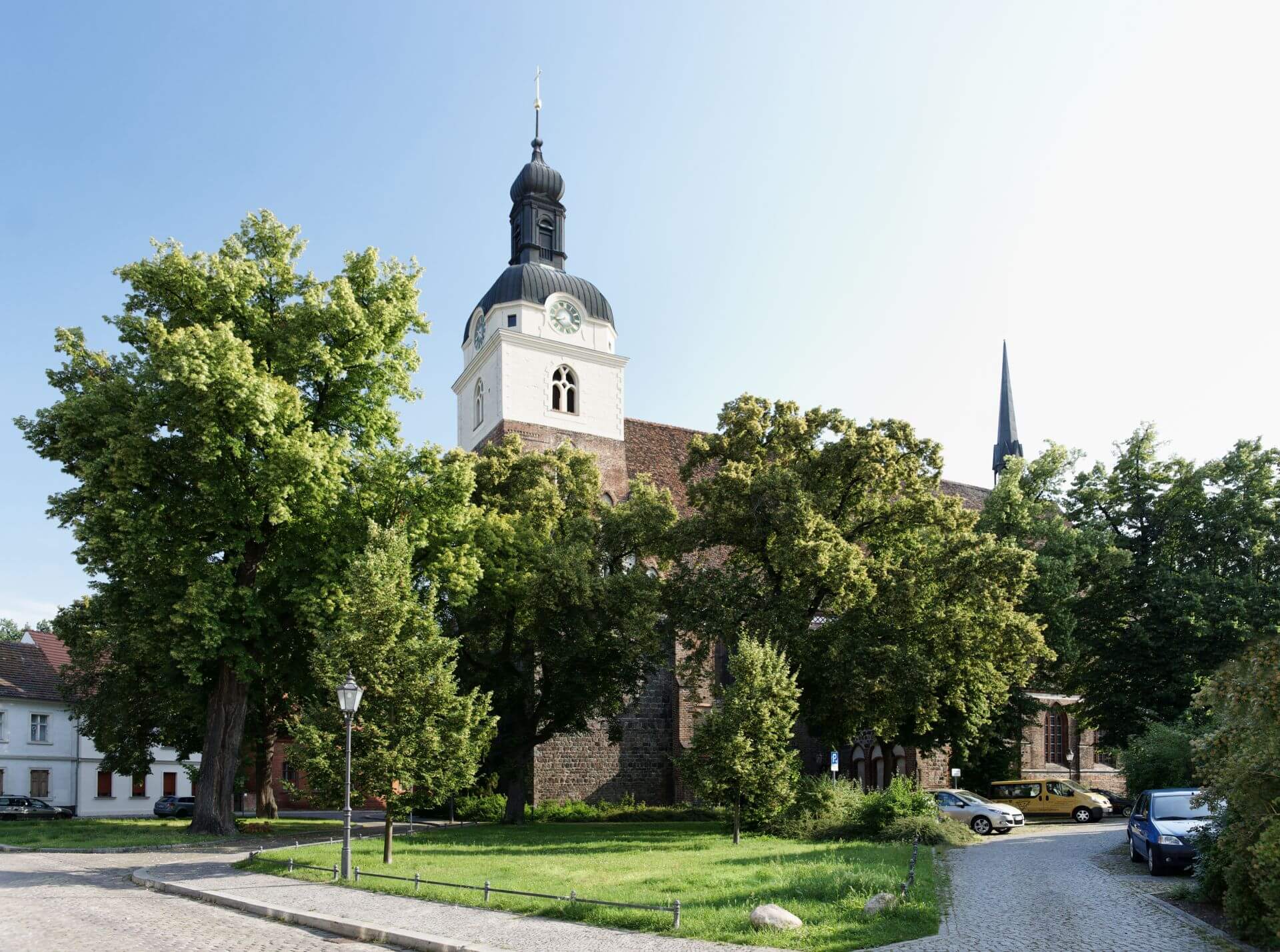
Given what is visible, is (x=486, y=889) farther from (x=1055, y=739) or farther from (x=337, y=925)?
(x=1055, y=739)

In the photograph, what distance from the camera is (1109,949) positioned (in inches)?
443

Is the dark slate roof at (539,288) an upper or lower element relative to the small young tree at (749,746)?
upper

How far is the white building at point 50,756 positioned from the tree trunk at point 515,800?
1875cm

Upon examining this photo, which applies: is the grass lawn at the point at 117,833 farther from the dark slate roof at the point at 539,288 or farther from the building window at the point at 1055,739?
the building window at the point at 1055,739

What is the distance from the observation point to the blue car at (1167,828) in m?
17.4

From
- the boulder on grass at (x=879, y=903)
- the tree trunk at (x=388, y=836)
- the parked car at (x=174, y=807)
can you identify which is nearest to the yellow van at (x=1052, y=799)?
the tree trunk at (x=388, y=836)

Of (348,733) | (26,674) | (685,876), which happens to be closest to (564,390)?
(26,674)

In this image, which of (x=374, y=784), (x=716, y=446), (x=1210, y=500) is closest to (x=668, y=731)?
(x=716, y=446)

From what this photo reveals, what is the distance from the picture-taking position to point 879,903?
13.0 metres

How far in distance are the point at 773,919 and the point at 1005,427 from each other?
238ft

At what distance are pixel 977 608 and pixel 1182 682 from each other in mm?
12036

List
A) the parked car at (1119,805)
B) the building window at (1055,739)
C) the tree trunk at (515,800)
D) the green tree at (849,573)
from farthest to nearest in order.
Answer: the building window at (1055,739) < the parked car at (1119,805) < the tree trunk at (515,800) < the green tree at (849,573)

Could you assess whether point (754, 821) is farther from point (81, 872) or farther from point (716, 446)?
point (81, 872)

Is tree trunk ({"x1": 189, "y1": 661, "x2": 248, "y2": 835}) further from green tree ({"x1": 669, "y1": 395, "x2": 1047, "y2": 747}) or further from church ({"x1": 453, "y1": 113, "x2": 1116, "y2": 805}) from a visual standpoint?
church ({"x1": 453, "y1": 113, "x2": 1116, "y2": 805})
